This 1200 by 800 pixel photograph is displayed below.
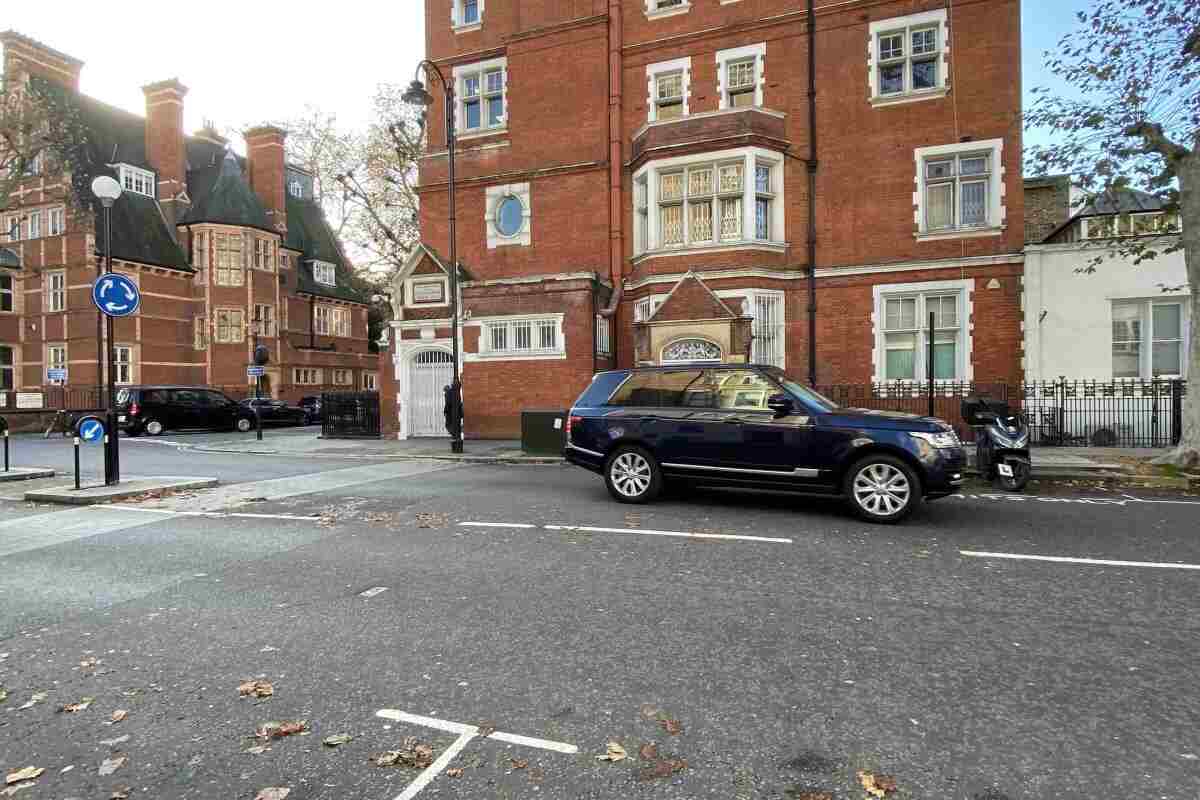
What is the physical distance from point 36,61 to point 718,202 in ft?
116

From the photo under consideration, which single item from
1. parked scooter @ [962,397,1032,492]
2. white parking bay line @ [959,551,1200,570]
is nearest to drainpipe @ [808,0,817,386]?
parked scooter @ [962,397,1032,492]

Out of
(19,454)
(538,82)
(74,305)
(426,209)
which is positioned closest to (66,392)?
(74,305)

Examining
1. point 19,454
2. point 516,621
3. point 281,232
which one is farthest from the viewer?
point 281,232

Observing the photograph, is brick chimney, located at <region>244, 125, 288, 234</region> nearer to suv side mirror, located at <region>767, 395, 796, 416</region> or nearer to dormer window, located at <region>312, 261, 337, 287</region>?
dormer window, located at <region>312, 261, 337, 287</region>

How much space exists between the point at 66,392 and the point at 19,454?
1693cm

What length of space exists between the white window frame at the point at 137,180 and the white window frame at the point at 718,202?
30.1m

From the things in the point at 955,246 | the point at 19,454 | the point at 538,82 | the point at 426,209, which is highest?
the point at 538,82

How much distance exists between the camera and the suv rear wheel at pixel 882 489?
24.3 ft

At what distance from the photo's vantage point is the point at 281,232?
39625mm

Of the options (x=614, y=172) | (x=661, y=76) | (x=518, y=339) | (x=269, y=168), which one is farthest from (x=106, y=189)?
(x=269, y=168)

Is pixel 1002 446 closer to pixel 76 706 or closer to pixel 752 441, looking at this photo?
pixel 752 441

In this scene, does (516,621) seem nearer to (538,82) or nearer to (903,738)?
(903,738)

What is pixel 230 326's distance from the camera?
36.3 metres

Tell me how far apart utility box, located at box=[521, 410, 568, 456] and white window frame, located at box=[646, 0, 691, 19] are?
474 inches
